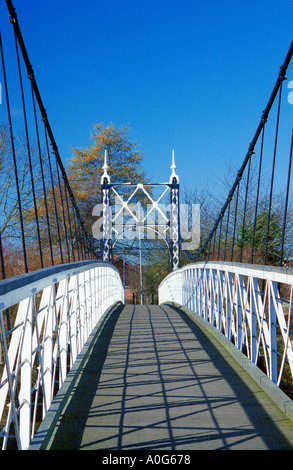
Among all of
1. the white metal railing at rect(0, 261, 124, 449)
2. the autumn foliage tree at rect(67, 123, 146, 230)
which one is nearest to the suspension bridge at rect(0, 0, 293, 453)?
the white metal railing at rect(0, 261, 124, 449)

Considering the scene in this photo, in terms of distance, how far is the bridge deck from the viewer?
2785mm

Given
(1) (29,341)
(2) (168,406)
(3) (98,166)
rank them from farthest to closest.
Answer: (3) (98,166), (2) (168,406), (1) (29,341)

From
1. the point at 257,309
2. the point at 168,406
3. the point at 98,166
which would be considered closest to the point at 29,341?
the point at 168,406

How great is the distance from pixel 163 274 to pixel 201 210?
12.5 ft

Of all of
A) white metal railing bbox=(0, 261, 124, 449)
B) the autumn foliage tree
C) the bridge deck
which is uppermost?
the autumn foliage tree

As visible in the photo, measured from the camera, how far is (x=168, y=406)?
3.45m

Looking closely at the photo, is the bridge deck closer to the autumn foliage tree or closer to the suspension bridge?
the suspension bridge

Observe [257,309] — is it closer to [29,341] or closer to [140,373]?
[140,373]

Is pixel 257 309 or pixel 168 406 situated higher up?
pixel 257 309

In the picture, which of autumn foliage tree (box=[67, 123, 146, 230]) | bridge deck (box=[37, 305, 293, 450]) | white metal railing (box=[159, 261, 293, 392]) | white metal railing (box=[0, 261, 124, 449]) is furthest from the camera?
autumn foliage tree (box=[67, 123, 146, 230])

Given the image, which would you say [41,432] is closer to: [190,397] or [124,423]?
[124,423]

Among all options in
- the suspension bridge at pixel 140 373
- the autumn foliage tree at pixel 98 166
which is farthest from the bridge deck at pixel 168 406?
the autumn foliage tree at pixel 98 166

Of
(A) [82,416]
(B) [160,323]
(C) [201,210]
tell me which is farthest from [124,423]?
(C) [201,210]

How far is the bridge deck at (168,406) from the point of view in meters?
2.79
